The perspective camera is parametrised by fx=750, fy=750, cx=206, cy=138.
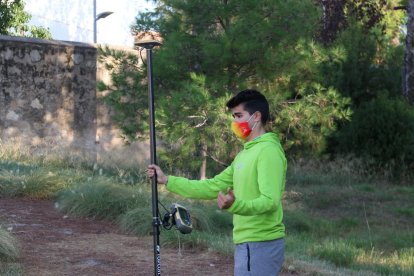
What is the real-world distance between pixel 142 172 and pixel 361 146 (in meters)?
5.13

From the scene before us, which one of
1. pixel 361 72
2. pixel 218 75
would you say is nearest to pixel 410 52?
pixel 361 72

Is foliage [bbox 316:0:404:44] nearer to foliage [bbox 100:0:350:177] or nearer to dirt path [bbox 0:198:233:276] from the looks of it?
foliage [bbox 100:0:350:177]

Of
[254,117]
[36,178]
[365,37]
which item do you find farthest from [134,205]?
[365,37]

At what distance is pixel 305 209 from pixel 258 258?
8.46 meters

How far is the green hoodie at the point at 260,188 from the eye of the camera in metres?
3.71

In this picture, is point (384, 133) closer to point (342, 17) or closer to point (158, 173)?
point (342, 17)

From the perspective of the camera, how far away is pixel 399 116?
1501 centimetres

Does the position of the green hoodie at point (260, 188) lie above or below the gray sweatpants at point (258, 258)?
above

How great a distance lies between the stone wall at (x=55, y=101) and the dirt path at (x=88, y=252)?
666 centimetres

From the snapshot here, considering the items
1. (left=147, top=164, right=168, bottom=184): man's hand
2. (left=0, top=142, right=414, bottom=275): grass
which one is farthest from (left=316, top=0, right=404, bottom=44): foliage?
(left=147, top=164, right=168, bottom=184): man's hand

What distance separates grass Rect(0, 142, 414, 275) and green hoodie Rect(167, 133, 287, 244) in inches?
105

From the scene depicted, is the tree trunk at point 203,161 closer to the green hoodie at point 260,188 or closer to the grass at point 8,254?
the grass at point 8,254

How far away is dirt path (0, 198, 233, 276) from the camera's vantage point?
253 inches

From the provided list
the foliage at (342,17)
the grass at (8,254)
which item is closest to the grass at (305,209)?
the grass at (8,254)
